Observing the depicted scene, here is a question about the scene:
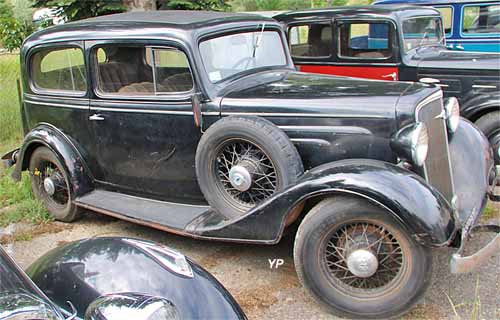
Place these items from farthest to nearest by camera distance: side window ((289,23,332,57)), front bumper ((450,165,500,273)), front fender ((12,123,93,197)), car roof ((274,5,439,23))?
side window ((289,23,332,57)), car roof ((274,5,439,23)), front fender ((12,123,93,197)), front bumper ((450,165,500,273))

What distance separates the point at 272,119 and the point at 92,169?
174 cm

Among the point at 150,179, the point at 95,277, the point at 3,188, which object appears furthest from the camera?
the point at 3,188

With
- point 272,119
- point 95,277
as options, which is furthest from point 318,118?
point 95,277

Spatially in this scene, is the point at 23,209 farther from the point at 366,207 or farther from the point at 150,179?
the point at 366,207

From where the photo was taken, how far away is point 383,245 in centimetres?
283

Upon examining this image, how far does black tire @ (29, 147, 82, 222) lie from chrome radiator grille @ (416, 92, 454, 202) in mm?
2878

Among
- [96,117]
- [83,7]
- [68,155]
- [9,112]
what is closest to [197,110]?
[96,117]

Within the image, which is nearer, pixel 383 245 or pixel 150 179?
pixel 383 245

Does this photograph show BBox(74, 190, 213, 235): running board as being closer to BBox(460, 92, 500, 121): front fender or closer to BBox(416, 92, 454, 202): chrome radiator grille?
BBox(416, 92, 454, 202): chrome radiator grille

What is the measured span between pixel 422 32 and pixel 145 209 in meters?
4.28

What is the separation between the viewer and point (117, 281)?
2178 mm

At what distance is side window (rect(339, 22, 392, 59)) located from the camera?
Answer: 5864 mm

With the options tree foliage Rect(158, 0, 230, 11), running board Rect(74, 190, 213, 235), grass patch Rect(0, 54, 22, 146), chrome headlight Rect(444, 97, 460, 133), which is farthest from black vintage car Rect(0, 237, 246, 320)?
grass patch Rect(0, 54, 22, 146)

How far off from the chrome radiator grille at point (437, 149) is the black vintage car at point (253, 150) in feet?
0.05
